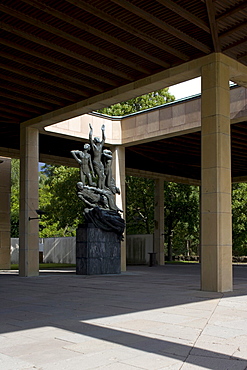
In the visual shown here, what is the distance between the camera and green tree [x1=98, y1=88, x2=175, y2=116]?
43.8 meters

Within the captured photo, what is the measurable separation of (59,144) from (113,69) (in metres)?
11.1

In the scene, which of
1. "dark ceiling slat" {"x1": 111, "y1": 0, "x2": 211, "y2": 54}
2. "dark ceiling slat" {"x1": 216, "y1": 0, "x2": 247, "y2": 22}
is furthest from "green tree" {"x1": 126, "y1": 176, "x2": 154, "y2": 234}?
"dark ceiling slat" {"x1": 216, "y1": 0, "x2": 247, "y2": 22}

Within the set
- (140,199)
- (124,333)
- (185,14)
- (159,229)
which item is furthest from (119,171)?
(124,333)

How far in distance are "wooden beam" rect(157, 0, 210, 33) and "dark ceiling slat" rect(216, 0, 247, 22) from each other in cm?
46

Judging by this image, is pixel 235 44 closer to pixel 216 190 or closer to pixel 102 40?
pixel 102 40

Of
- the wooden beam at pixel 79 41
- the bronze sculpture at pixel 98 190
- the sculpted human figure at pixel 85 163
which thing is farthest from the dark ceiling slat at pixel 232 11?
the sculpted human figure at pixel 85 163

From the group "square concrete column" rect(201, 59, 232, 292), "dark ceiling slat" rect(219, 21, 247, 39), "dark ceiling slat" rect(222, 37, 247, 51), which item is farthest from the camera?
"dark ceiling slat" rect(222, 37, 247, 51)

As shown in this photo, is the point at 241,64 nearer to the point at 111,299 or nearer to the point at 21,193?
the point at 111,299

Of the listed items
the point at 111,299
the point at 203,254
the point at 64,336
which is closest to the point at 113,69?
the point at 203,254

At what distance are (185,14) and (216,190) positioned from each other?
16.3 ft

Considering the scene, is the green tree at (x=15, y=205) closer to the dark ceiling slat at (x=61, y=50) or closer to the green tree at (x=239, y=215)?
the green tree at (x=239, y=215)

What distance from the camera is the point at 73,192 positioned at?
40188 mm

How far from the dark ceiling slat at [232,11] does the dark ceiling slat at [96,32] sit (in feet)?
9.86

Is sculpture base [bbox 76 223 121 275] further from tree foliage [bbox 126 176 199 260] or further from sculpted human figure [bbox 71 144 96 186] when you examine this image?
tree foliage [bbox 126 176 199 260]
